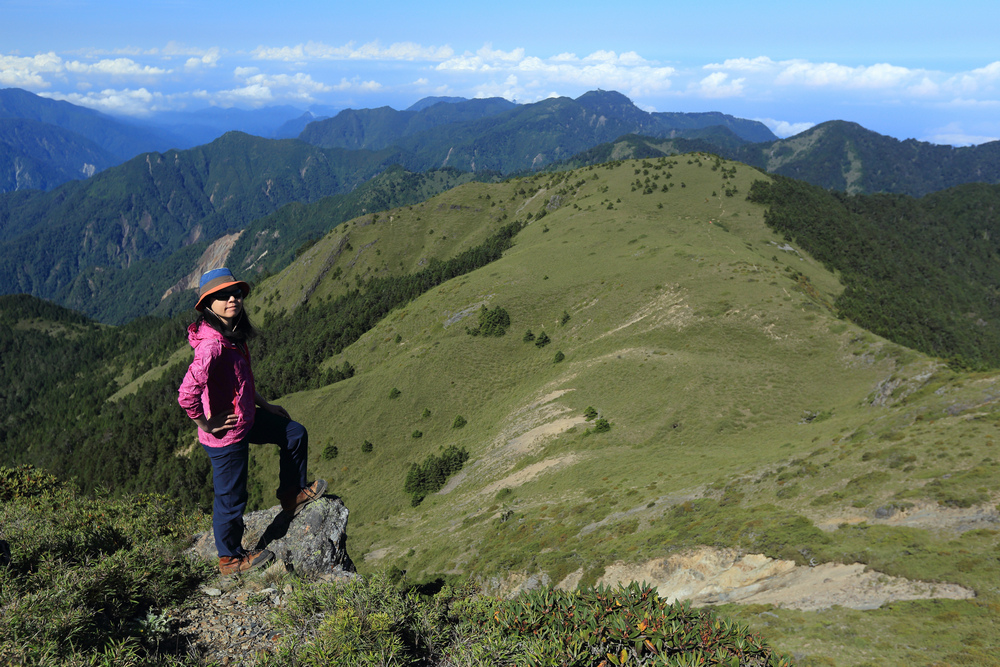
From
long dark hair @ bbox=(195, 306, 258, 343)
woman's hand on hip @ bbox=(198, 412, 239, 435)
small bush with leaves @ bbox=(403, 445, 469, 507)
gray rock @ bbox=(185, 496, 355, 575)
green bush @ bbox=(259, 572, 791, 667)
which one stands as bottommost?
small bush with leaves @ bbox=(403, 445, 469, 507)

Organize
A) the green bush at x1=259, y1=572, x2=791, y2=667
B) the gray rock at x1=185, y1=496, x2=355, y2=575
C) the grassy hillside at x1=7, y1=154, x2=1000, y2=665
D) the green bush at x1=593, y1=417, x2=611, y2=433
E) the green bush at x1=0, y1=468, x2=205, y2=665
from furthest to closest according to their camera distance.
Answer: the green bush at x1=593, y1=417, x2=611, y2=433 → the grassy hillside at x1=7, y1=154, x2=1000, y2=665 → the gray rock at x1=185, y1=496, x2=355, y2=575 → the green bush at x1=259, y1=572, x2=791, y2=667 → the green bush at x1=0, y1=468, x2=205, y2=665

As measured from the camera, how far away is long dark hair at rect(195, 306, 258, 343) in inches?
327

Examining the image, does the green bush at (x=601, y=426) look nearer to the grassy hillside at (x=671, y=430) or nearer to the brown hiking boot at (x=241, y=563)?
the grassy hillside at (x=671, y=430)

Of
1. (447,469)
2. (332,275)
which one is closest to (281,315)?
(332,275)

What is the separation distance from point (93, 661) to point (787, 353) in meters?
54.9

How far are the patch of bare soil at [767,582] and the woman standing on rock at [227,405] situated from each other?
40.0ft

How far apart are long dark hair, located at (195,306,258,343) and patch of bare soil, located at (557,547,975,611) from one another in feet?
45.2

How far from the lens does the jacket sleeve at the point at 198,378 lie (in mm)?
7934

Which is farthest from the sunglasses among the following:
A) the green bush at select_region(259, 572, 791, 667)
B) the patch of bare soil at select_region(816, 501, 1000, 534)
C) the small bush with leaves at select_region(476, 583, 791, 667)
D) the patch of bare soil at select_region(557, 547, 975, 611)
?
the patch of bare soil at select_region(816, 501, 1000, 534)

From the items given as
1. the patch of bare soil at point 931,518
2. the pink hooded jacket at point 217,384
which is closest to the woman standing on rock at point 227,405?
the pink hooded jacket at point 217,384

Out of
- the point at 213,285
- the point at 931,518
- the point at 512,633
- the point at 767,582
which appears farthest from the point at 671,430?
the point at 213,285

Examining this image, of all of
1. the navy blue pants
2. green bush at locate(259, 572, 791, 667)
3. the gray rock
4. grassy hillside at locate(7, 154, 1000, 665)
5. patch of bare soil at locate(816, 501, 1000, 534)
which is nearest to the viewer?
green bush at locate(259, 572, 791, 667)

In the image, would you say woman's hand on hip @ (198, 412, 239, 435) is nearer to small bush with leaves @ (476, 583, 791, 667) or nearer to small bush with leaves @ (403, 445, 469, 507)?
small bush with leaves @ (476, 583, 791, 667)

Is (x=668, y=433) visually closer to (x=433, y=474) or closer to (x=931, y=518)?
(x=931, y=518)
